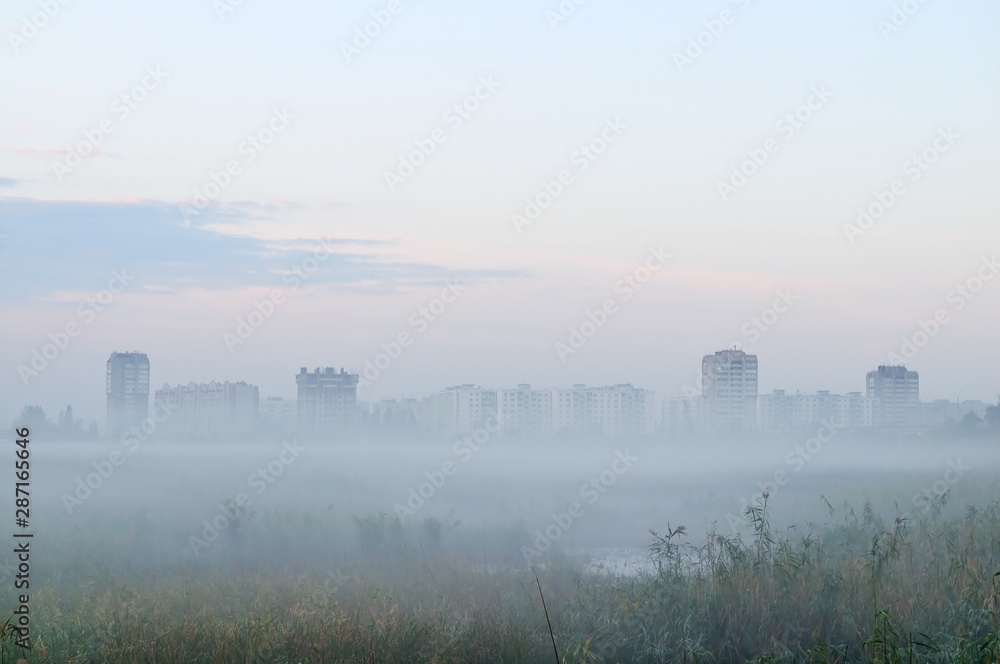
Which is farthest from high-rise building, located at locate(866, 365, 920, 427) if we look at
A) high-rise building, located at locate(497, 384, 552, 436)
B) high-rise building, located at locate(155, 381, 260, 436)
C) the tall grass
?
the tall grass

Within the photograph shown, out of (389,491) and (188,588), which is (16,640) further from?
(389,491)

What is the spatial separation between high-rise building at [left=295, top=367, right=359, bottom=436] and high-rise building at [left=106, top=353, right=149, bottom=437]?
17.5m

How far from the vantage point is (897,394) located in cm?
9419

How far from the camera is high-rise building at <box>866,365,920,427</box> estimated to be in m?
92.2

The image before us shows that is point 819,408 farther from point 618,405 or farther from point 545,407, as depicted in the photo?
point 545,407

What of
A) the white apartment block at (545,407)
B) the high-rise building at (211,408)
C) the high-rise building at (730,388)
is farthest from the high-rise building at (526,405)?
the high-rise building at (211,408)

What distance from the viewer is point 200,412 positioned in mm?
76688

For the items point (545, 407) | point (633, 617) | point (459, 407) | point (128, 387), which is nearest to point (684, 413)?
point (545, 407)

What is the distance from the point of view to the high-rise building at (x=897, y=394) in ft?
302

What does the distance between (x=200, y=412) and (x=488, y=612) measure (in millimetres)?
70592

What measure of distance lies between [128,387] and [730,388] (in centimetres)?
A: 5824

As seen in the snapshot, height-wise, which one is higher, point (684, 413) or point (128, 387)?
point (128, 387)

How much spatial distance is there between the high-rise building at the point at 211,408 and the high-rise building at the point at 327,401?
522 centimetres

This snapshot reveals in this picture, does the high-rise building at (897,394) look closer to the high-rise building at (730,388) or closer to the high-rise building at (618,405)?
the high-rise building at (730,388)
